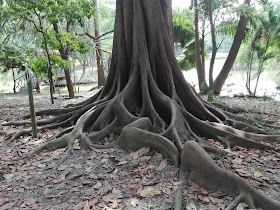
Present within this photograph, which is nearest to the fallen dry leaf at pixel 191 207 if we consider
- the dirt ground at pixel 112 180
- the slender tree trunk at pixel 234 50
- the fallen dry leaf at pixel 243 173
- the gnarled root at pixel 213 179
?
the dirt ground at pixel 112 180

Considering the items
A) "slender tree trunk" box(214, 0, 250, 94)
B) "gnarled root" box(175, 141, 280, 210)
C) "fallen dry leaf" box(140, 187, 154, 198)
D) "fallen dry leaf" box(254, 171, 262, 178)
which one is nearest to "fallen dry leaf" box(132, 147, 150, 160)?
"gnarled root" box(175, 141, 280, 210)

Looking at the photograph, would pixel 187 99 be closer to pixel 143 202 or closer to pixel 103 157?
pixel 103 157

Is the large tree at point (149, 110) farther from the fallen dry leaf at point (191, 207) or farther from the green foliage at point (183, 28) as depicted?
the green foliage at point (183, 28)

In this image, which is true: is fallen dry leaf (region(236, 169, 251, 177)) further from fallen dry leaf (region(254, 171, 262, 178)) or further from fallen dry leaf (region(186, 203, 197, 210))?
fallen dry leaf (region(186, 203, 197, 210))

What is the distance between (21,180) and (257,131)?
4.19 metres

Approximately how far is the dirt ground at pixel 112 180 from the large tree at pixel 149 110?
20 cm

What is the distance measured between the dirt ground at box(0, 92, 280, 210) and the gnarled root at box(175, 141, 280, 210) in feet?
0.28

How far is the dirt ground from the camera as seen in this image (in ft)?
9.03

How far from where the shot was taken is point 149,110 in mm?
4711

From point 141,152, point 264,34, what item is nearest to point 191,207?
point 141,152

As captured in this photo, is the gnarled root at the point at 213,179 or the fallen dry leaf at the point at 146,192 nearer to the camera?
the gnarled root at the point at 213,179

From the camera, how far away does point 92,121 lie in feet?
15.8

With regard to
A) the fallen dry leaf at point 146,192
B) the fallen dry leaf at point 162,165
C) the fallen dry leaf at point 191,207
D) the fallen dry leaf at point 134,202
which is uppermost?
the fallen dry leaf at point 162,165

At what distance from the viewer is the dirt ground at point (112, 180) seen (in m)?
2.75
